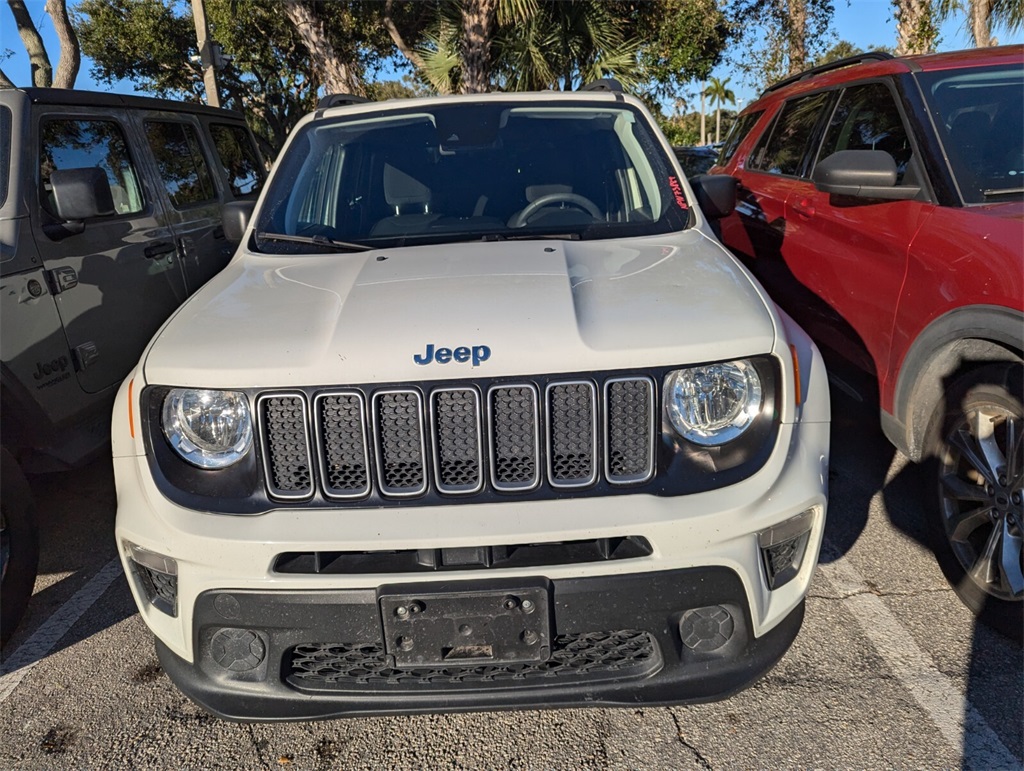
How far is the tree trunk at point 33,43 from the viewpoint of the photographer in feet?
32.1

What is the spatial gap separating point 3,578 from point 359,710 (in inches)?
69.3

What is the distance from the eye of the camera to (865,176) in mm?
3215

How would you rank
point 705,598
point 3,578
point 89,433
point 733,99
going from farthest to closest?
point 733,99 → point 89,433 → point 3,578 → point 705,598

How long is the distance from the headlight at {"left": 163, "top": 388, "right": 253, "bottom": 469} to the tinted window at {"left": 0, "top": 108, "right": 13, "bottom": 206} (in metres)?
2.06

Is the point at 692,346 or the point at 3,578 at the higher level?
Result: the point at 692,346

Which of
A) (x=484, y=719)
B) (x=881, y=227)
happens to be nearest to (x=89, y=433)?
(x=484, y=719)

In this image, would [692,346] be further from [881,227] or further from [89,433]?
[89,433]

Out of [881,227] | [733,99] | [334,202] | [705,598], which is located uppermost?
[334,202]

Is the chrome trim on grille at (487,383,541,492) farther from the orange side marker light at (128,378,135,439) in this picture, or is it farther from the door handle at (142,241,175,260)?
the door handle at (142,241,175,260)

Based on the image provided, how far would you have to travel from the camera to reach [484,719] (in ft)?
8.22

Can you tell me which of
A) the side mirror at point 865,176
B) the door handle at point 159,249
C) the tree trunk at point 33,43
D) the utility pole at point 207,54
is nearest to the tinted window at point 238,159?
the door handle at point 159,249

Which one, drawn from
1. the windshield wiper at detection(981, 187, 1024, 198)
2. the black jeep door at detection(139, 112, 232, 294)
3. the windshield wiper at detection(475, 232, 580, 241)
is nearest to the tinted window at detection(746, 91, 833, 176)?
the windshield wiper at detection(981, 187, 1024, 198)

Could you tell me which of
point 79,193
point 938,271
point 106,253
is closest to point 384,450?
point 938,271

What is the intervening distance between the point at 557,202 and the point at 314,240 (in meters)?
0.95
